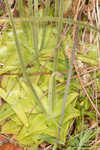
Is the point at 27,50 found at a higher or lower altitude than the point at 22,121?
higher

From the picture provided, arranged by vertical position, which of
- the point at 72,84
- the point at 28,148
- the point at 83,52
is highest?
the point at 83,52

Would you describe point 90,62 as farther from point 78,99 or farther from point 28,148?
point 28,148

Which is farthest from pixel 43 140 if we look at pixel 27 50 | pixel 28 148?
pixel 27 50

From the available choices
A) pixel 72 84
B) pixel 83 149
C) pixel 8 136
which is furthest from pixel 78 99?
pixel 8 136

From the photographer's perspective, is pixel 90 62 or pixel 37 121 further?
pixel 90 62

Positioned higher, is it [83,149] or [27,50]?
[27,50]

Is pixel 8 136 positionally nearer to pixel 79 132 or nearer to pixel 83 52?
pixel 79 132
